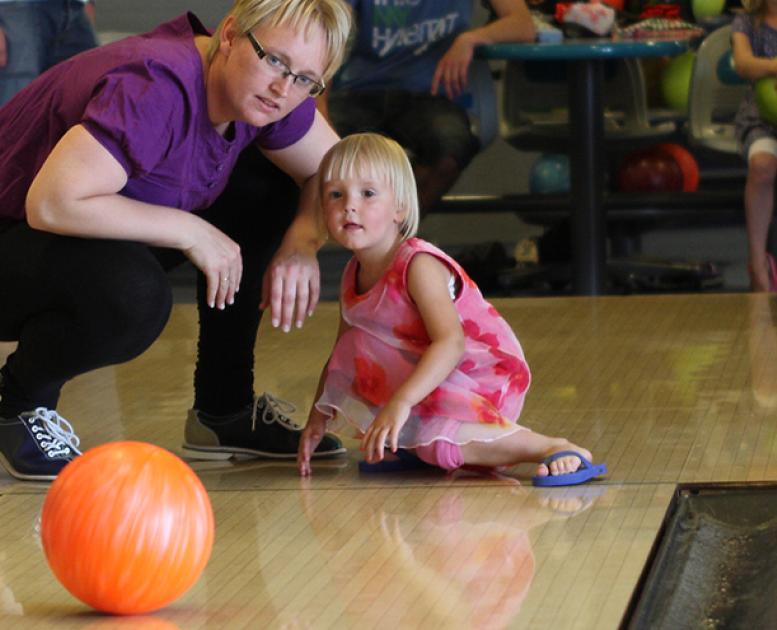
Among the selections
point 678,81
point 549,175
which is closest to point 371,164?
point 549,175

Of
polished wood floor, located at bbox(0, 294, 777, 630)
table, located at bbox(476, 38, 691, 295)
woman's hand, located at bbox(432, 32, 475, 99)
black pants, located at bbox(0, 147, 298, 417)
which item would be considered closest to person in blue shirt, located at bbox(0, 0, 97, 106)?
woman's hand, located at bbox(432, 32, 475, 99)

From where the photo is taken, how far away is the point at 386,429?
2281 millimetres

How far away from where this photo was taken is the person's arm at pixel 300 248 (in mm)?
2438

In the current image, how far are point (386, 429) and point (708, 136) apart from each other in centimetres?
307

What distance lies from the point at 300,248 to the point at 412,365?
27cm

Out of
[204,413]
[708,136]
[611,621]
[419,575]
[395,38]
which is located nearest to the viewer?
[611,621]

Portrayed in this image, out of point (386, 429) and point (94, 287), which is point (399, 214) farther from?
point (94, 287)

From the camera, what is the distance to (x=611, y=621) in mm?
1697

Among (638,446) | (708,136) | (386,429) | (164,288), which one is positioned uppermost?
(164,288)

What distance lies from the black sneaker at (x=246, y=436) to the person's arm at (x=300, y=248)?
6.8 inches

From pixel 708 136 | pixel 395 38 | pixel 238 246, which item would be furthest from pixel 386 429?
pixel 708 136

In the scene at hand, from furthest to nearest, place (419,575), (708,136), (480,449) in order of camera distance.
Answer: (708,136), (480,449), (419,575)

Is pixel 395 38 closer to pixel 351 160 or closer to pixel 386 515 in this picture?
pixel 351 160

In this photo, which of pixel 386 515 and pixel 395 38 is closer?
pixel 386 515
